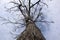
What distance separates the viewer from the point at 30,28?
5.57m

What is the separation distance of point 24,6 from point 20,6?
0.13m

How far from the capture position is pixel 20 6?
6543 mm

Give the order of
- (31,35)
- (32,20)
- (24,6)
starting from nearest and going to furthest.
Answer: (31,35), (32,20), (24,6)

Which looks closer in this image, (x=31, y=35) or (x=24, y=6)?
(x=31, y=35)

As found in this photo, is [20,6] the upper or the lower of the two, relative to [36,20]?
upper

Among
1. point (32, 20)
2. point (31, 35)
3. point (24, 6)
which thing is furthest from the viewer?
point (24, 6)

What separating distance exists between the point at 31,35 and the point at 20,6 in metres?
1.51

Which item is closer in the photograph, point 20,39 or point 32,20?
point 20,39

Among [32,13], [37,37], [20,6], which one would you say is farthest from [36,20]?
[37,37]

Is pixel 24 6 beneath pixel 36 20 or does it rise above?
above

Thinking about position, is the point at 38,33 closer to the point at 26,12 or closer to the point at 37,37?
the point at 37,37

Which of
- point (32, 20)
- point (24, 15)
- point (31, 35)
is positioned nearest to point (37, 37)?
point (31, 35)

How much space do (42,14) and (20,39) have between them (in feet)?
5.43

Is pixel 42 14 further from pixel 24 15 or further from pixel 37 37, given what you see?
pixel 37 37
